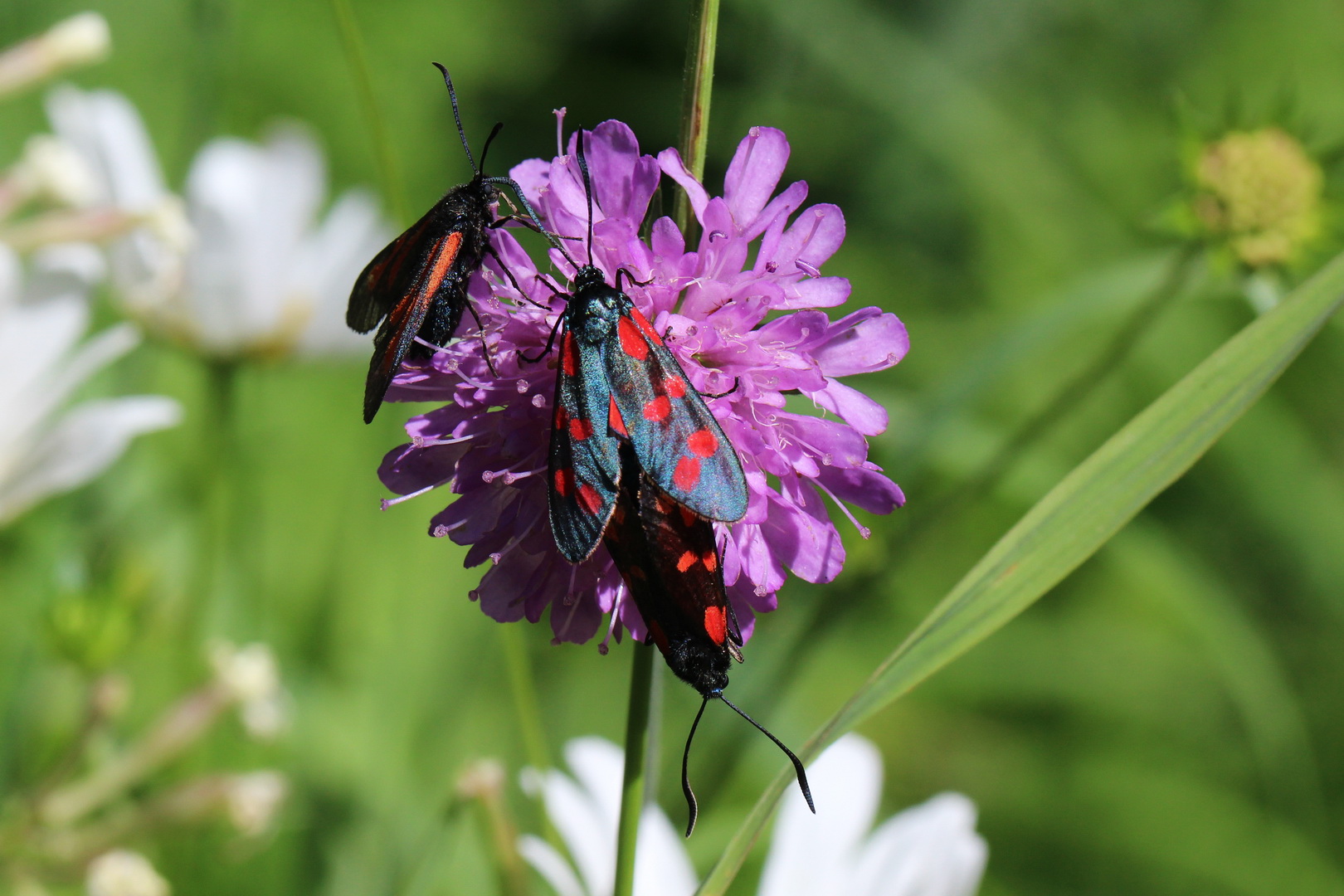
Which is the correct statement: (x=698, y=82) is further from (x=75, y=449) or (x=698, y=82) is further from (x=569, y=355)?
(x=75, y=449)

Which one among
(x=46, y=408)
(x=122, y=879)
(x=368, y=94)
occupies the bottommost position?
(x=122, y=879)

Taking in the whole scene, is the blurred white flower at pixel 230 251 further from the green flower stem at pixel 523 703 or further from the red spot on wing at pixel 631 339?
the red spot on wing at pixel 631 339

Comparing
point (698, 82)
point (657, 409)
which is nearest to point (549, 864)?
point (657, 409)

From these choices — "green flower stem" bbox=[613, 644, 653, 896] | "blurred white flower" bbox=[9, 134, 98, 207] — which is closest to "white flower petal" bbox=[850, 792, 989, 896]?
"green flower stem" bbox=[613, 644, 653, 896]

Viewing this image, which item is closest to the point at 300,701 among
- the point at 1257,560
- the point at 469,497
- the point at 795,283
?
the point at 469,497

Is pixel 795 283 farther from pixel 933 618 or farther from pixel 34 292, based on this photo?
pixel 34 292

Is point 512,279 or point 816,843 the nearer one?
point 512,279

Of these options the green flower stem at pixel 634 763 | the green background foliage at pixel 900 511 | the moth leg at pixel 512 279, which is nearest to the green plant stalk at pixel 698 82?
the moth leg at pixel 512 279
